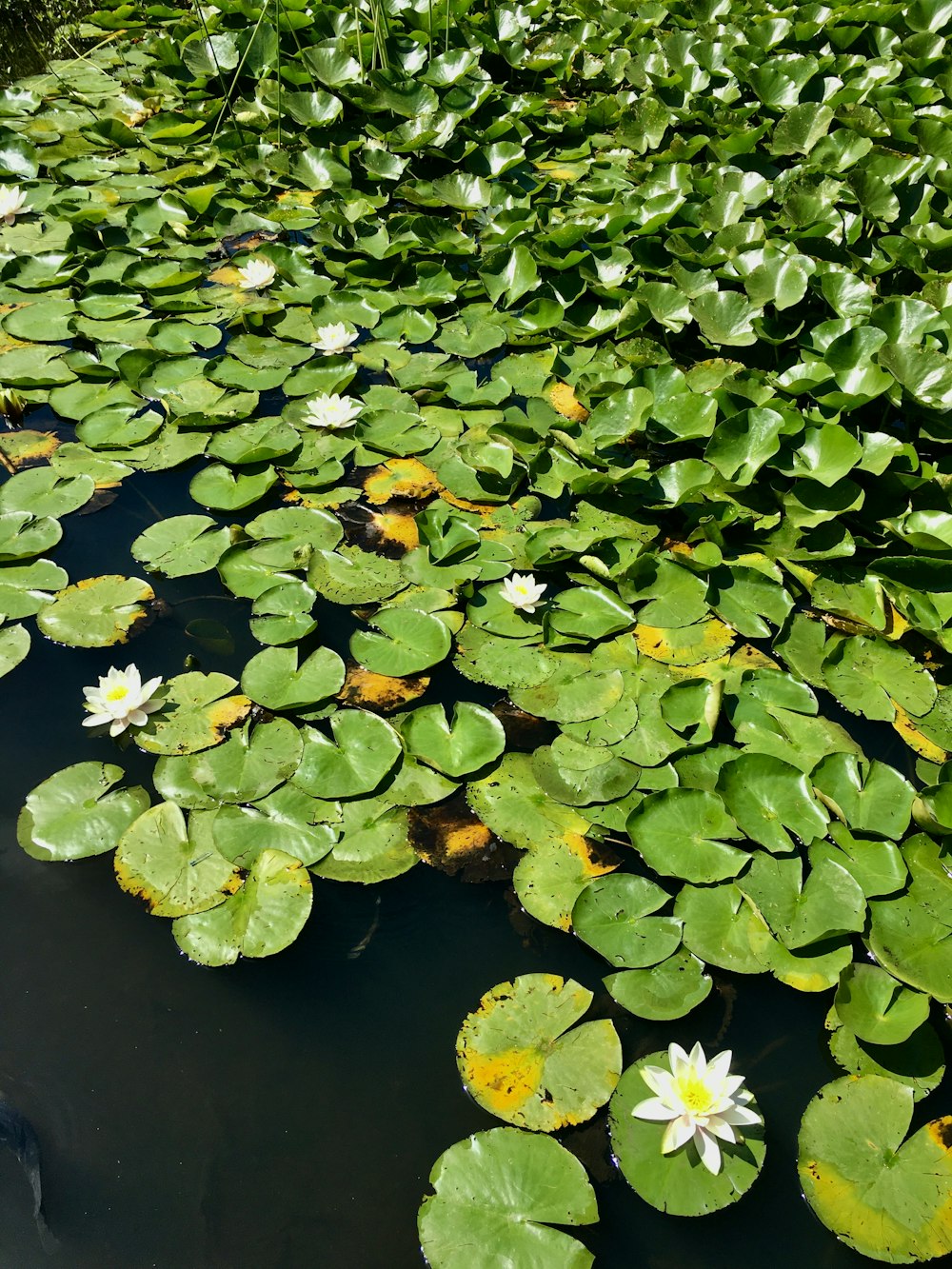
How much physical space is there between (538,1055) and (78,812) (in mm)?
1294

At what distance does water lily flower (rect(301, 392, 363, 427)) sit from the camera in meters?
3.18

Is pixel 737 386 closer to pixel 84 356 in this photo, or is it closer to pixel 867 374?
pixel 867 374

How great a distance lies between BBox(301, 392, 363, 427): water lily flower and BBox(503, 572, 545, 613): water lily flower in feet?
3.45

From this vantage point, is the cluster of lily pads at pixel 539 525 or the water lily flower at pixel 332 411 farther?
the water lily flower at pixel 332 411

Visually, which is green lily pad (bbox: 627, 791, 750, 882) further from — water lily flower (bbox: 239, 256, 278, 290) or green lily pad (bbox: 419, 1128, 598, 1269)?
water lily flower (bbox: 239, 256, 278, 290)

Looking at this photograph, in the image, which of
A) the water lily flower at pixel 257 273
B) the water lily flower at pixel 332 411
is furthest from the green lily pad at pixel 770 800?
the water lily flower at pixel 257 273

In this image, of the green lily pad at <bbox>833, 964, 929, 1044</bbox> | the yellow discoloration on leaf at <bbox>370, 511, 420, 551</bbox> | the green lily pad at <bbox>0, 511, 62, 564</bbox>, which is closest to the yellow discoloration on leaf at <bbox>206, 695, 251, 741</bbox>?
the yellow discoloration on leaf at <bbox>370, 511, 420, 551</bbox>

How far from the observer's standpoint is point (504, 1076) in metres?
1.75

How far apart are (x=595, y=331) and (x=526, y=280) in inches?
17.2

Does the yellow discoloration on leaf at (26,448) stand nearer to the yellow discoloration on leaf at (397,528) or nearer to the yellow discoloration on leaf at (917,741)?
the yellow discoloration on leaf at (397,528)

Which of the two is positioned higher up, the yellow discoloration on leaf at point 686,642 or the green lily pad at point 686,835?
the yellow discoloration on leaf at point 686,642

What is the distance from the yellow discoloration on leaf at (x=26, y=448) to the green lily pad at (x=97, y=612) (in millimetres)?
753

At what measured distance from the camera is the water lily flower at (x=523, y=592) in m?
2.54

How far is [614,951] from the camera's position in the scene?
6.31ft
